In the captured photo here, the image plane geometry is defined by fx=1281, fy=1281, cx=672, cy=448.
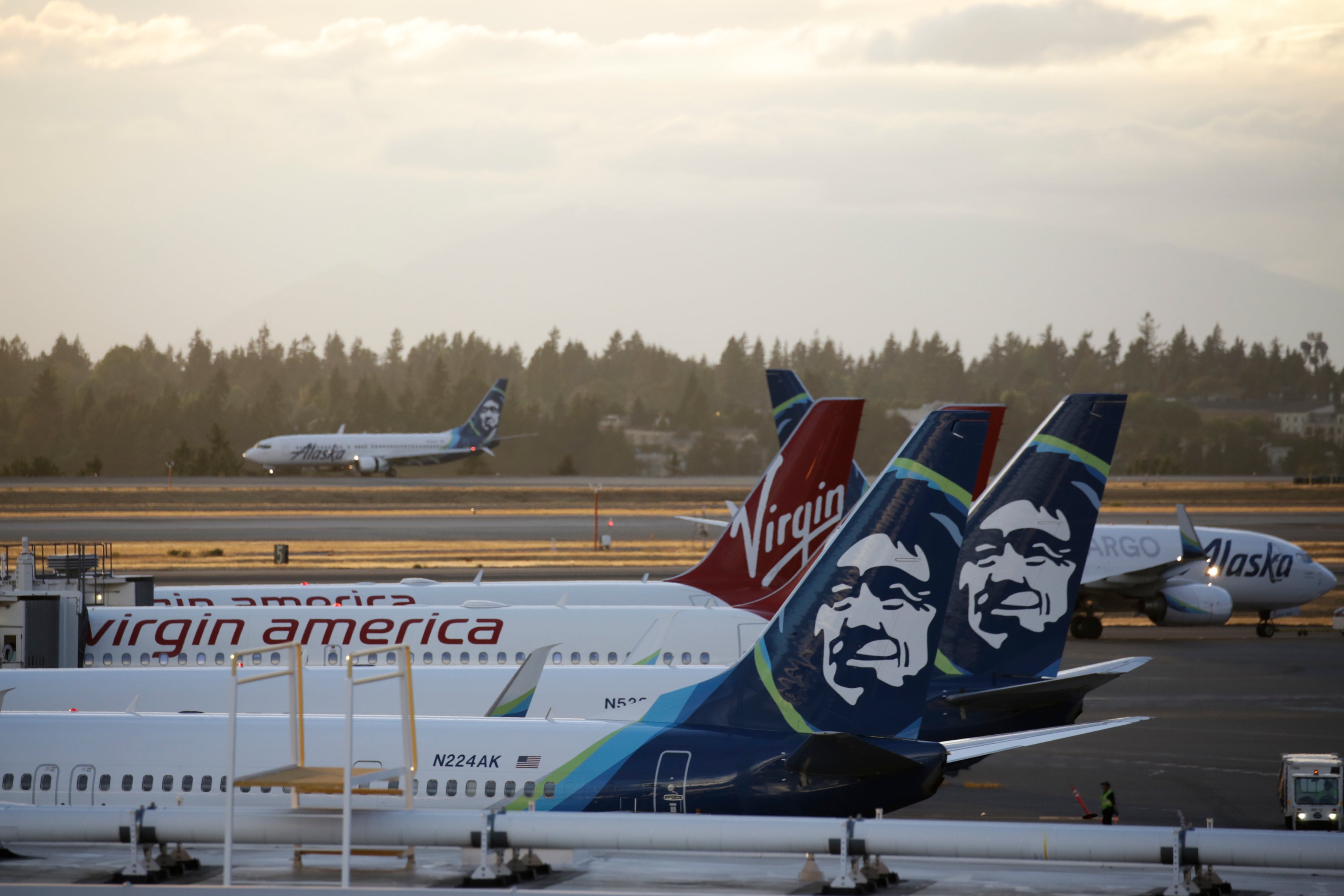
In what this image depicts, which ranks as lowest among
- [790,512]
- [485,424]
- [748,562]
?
[748,562]

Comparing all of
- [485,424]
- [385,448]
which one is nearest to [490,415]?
[485,424]

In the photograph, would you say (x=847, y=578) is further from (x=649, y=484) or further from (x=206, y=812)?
(x=649, y=484)

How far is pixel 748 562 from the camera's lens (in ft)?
91.6

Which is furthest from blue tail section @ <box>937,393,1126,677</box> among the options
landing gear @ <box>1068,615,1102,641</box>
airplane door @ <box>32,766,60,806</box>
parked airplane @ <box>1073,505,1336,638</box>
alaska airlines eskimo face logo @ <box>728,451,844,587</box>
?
parked airplane @ <box>1073,505,1336,638</box>

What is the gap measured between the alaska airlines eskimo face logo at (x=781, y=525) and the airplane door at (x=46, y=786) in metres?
15.4

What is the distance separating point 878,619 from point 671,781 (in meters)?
2.75

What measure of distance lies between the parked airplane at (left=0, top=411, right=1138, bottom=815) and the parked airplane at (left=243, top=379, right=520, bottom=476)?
108650 mm

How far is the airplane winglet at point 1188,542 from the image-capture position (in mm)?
45281

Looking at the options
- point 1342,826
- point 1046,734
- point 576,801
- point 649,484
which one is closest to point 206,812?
point 576,801

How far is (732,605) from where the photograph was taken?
91.9 ft

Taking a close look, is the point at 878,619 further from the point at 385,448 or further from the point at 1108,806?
the point at 385,448

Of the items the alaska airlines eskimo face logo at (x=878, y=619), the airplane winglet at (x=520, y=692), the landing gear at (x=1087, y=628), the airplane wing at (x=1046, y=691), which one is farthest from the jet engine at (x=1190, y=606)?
the alaska airlines eskimo face logo at (x=878, y=619)

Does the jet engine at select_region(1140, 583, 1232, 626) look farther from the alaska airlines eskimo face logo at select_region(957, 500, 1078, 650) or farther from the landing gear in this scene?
the alaska airlines eskimo face logo at select_region(957, 500, 1078, 650)

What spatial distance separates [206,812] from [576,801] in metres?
4.32
